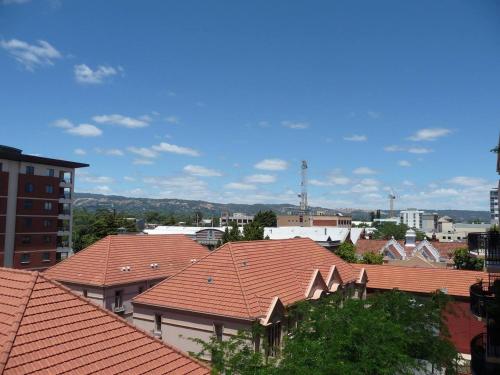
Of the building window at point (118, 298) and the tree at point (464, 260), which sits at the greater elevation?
the tree at point (464, 260)

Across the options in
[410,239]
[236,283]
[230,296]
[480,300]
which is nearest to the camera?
[480,300]

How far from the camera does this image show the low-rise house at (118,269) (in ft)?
102

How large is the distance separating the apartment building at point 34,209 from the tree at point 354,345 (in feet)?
175

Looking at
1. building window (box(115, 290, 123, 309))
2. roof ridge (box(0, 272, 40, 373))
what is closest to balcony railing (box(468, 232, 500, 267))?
roof ridge (box(0, 272, 40, 373))

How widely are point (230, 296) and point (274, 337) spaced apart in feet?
10.3

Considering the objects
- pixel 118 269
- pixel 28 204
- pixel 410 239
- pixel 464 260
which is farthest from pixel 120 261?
pixel 410 239

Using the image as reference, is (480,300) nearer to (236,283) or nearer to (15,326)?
(236,283)

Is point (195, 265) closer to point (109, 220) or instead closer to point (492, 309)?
point (492, 309)

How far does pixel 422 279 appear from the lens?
1462 inches

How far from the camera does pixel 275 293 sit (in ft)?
80.8

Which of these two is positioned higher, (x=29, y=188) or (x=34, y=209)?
(x=29, y=188)

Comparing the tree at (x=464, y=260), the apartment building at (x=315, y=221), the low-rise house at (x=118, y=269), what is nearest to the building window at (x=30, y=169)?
the low-rise house at (x=118, y=269)

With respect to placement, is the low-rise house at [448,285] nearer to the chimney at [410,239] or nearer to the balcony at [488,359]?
the balcony at [488,359]

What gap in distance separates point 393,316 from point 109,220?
72269 mm
